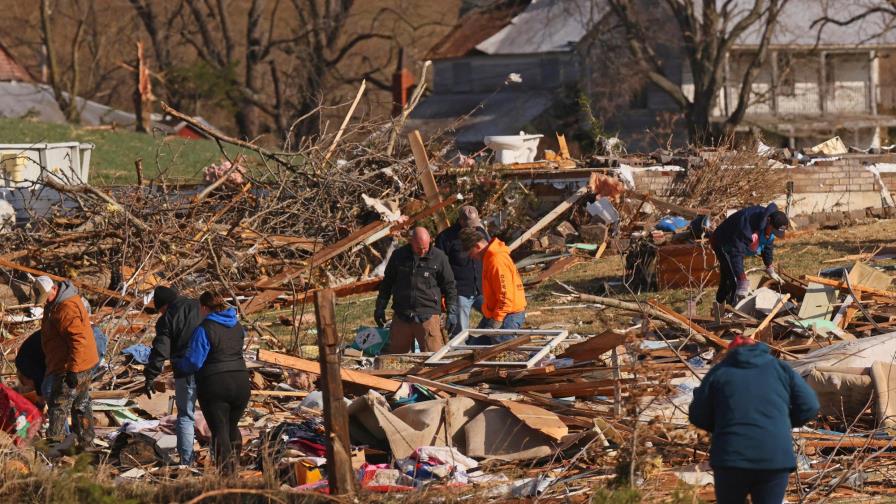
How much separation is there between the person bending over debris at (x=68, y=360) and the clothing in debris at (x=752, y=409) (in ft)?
16.9

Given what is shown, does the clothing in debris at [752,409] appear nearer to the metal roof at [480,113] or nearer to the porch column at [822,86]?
the metal roof at [480,113]

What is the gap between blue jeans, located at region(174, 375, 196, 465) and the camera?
8.80 metres

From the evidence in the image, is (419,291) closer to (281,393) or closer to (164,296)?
(281,393)

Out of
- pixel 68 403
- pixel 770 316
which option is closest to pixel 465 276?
pixel 770 316

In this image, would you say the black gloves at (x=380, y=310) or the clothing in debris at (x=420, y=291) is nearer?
the clothing in debris at (x=420, y=291)

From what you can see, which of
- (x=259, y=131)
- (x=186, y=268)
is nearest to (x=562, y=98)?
(x=259, y=131)

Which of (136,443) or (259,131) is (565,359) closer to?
(136,443)

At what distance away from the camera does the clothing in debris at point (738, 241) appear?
1271 cm

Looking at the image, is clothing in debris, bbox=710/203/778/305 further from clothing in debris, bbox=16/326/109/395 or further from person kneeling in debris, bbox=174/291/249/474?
clothing in debris, bbox=16/326/109/395

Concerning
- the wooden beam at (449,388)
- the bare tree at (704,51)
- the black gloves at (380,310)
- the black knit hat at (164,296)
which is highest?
the bare tree at (704,51)

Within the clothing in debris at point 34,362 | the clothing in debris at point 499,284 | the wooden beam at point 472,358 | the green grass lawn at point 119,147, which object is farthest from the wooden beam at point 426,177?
the green grass lawn at point 119,147

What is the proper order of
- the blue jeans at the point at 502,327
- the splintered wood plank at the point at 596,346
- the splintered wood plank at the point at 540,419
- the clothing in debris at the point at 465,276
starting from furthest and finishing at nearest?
the clothing in debris at the point at 465,276, the blue jeans at the point at 502,327, the splintered wood plank at the point at 596,346, the splintered wood plank at the point at 540,419

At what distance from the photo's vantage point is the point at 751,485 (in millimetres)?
6000

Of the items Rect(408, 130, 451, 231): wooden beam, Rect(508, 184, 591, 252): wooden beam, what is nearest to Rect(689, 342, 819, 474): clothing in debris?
Rect(408, 130, 451, 231): wooden beam
